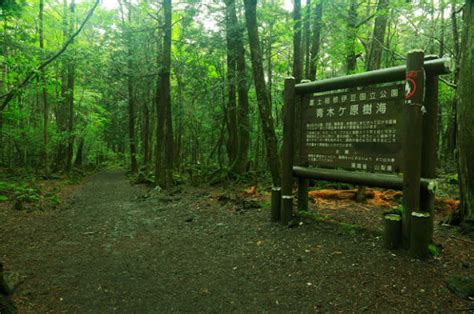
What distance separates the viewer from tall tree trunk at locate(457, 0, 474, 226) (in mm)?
4477

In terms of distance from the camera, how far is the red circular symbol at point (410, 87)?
4.04 metres

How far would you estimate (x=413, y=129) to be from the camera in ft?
13.3

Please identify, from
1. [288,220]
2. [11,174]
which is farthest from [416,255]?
[11,174]

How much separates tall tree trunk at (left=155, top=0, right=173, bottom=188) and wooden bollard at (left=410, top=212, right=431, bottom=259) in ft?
32.0

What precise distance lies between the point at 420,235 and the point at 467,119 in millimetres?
2059

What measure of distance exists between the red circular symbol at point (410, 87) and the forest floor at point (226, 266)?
226cm


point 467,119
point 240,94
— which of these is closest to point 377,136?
point 467,119

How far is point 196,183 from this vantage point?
12.7 meters

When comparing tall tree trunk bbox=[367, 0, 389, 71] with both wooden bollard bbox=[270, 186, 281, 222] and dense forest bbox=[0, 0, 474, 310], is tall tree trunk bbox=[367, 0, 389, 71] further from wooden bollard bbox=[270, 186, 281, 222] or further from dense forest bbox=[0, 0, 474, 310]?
wooden bollard bbox=[270, 186, 281, 222]

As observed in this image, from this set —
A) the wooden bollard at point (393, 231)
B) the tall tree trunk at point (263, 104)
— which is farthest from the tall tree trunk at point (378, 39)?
the wooden bollard at point (393, 231)

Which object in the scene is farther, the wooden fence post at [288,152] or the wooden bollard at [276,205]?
the wooden bollard at [276,205]

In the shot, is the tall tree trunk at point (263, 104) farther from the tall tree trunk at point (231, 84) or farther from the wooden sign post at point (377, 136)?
the tall tree trunk at point (231, 84)

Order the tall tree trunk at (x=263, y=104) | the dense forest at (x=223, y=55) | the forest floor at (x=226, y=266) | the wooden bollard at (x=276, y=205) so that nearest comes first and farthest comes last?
the forest floor at (x=226, y=266), the wooden bollard at (x=276, y=205), the tall tree trunk at (x=263, y=104), the dense forest at (x=223, y=55)

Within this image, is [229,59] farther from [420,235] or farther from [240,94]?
[420,235]
